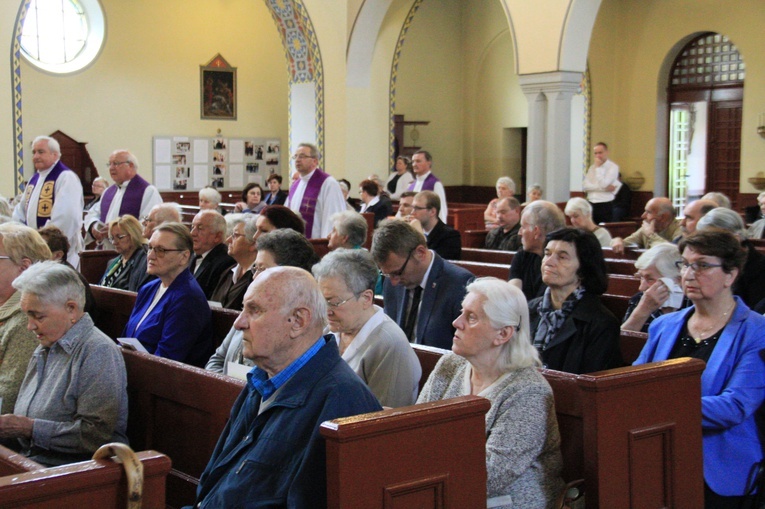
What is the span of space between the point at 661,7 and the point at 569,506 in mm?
12907

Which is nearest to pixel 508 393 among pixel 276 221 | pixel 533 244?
pixel 533 244

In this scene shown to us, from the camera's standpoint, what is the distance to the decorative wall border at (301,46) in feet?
40.3

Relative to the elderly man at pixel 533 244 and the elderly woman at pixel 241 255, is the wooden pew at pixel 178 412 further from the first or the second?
the elderly man at pixel 533 244

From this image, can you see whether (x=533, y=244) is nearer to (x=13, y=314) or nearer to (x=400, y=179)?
(x=13, y=314)

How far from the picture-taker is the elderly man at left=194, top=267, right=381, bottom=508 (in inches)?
87.0

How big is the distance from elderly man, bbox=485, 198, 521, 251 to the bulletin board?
7718 mm

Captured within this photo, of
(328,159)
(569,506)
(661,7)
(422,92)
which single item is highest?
(661,7)

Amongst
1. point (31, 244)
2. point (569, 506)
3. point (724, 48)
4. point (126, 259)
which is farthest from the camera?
point (724, 48)

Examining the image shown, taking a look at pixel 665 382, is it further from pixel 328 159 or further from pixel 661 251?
pixel 328 159

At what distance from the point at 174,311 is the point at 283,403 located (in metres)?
1.87

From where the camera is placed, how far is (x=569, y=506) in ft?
8.38

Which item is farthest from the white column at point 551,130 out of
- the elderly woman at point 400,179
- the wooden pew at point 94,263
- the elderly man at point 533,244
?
the elderly man at point 533,244

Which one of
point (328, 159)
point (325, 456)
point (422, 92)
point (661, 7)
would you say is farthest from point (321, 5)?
point (325, 456)

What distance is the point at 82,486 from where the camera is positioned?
189cm
